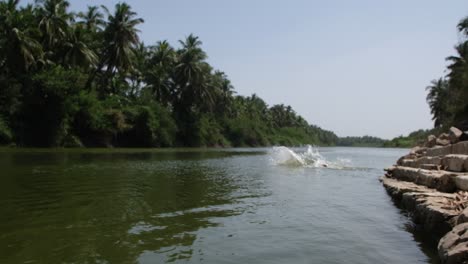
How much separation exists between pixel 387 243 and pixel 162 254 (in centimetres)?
411

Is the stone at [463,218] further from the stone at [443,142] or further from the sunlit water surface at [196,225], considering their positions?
the stone at [443,142]

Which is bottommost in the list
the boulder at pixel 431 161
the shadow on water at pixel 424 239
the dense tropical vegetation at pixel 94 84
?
the shadow on water at pixel 424 239

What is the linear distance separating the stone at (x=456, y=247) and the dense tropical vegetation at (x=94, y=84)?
4227cm

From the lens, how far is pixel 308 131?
186m

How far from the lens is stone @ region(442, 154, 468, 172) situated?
12.0 meters

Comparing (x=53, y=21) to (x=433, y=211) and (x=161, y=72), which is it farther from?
(x=433, y=211)

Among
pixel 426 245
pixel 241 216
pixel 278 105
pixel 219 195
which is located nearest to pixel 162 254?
pixel 241 216

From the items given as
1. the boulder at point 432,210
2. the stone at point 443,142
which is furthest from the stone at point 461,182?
the stone at point 443,142

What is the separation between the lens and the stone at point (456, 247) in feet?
17.9

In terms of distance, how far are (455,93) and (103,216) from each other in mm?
36567

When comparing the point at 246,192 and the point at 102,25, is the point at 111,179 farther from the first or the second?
the point at 102,25

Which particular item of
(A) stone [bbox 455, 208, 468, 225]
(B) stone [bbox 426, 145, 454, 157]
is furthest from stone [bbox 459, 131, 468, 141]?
(A) stone [bbox 455, 208, 468, 225]

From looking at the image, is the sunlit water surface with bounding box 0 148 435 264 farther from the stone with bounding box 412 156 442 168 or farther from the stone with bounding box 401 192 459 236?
the stone with bounding box 412 156 442 168

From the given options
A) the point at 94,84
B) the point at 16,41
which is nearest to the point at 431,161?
the point at 16,41
